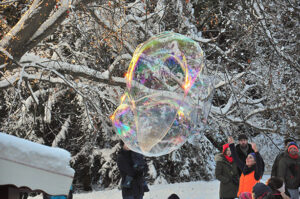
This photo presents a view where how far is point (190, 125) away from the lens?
22.2 feet

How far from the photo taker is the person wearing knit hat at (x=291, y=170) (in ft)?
24.4

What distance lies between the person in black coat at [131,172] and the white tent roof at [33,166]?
3488 millimetres

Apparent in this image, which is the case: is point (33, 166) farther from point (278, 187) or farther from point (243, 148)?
point (243, 148)

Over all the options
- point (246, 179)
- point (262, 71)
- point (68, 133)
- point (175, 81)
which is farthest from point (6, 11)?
point (246, 179)

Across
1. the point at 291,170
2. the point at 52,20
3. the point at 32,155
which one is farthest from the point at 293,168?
the point at 32,155

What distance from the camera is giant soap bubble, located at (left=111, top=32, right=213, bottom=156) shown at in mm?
6656

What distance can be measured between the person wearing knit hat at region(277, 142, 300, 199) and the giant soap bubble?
1.70 metres

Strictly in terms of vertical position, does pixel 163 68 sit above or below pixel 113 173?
above

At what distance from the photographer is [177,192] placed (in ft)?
49.1

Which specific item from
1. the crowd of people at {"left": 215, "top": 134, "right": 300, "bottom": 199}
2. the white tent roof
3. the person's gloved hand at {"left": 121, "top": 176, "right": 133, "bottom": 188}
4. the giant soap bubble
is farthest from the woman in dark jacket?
the white tent roof

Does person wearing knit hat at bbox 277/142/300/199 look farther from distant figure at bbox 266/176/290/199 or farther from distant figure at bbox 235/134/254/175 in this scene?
distant figure at bbox 266/176/290/199

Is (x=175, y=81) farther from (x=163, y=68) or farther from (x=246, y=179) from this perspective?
(x=246, y=179)

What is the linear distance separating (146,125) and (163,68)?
3.00ft

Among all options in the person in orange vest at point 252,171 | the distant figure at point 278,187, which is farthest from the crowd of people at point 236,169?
the distant figure at point 278,187
